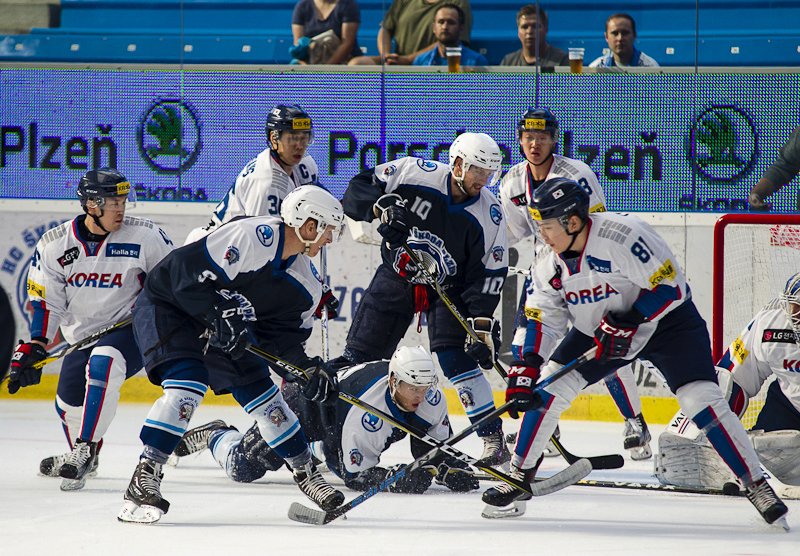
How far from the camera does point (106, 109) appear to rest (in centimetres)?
647

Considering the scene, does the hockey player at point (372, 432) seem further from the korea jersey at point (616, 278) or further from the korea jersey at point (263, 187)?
the korea jersey at point (263, 187)

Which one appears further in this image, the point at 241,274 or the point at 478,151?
the point at 478,151

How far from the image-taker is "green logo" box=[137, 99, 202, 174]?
638 centimetres

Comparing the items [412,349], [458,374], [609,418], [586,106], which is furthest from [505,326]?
[412,349]

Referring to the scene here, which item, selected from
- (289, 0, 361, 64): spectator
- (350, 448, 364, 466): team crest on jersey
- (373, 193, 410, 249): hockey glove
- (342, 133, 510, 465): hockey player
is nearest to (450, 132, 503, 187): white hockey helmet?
(342, 133, 510, 465): hockey player

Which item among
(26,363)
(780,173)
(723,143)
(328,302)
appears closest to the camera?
(26,363)

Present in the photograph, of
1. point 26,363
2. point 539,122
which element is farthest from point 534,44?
point 26,363

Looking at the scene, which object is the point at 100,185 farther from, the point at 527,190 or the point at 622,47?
the point at 622,47

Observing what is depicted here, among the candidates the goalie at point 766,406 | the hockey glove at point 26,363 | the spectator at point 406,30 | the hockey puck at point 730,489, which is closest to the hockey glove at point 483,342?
the goalie at point 766,406

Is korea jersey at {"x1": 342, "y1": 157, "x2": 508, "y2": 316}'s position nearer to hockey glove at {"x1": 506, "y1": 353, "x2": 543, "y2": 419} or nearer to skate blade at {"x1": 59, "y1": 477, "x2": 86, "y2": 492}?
hockey glove at {"x1": 506, "y1": 353, "x2": 543, "y2": 419}

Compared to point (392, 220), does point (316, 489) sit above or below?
below

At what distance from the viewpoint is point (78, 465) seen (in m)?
4.21

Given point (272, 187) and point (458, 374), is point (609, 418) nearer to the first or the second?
point (458, 374)

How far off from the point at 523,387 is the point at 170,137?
3.26 meters
